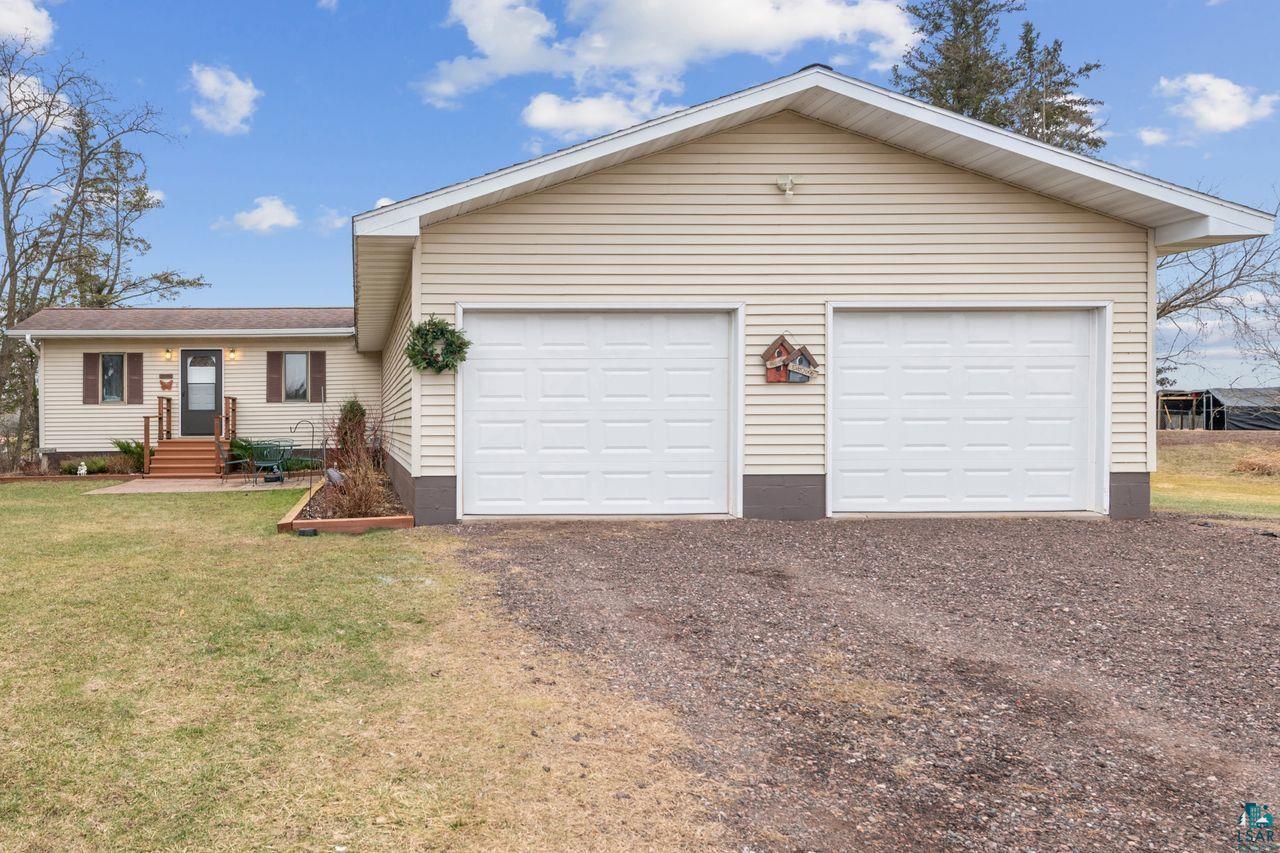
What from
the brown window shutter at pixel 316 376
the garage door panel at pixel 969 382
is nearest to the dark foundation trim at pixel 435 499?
the garage door panel at pixel 969 382

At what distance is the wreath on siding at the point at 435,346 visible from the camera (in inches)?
269

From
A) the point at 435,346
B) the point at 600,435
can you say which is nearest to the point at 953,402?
the point at 600,435

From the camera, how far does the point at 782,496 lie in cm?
732

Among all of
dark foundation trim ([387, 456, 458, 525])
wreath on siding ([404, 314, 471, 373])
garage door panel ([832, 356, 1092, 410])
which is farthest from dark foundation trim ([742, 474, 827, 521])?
wreath on siding ([404, 314, 471, 373])

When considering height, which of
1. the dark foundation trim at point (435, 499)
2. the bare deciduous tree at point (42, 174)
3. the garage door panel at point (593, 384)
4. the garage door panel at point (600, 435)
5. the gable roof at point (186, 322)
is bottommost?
the dark foundation trim at point (435, 499)

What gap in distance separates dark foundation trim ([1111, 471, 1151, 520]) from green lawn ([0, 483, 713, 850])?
6406 mm

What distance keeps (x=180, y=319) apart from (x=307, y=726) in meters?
15.8

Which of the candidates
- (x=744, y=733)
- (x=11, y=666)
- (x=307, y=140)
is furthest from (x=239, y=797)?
(x=307, y=140)

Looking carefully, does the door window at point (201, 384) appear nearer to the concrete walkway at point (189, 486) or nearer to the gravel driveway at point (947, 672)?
the concrete walkway at point (189, 486)

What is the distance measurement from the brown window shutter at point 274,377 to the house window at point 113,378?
9.52ft

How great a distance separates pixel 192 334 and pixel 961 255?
14008mm

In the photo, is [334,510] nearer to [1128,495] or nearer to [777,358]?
[777,358]

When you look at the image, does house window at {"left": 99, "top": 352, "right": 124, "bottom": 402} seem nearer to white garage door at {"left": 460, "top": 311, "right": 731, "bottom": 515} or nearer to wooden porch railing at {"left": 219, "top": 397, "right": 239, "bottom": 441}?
wooden porch railing at {"left": 219, "top": 397, "right": 239, "bottom": 441}

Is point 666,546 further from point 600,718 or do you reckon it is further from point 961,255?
point 961,255
